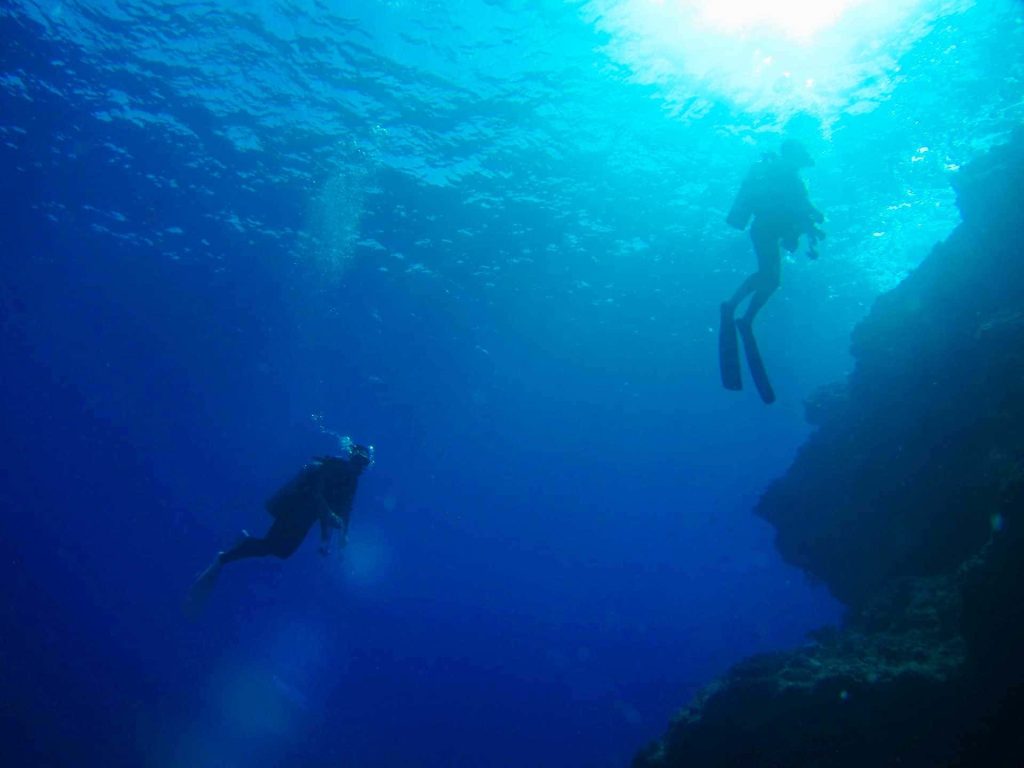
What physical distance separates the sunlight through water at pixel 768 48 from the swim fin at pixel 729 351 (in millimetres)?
7026

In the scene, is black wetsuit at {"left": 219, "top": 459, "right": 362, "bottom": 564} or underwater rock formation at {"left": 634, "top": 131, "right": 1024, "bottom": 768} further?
black wetsuit at {"left": 219, "top": 459, "right": 362, "bottom": 564}

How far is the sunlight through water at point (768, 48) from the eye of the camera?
11.9 meters

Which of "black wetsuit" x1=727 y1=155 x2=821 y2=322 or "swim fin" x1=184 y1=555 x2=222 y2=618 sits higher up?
"black wetsuit" x1=727 y1=155 x2=821 y2=322

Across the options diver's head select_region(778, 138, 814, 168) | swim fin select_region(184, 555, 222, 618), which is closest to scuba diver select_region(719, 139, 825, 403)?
diver's head select_region(778, 138, 814, 168)

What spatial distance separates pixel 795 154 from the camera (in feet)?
27.4

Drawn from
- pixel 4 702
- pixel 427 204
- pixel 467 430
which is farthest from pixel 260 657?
pixel 427 204

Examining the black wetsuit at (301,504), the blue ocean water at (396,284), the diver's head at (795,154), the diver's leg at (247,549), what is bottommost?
the diver's leg at (247,549)

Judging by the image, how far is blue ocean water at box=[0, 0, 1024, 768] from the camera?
13.4m

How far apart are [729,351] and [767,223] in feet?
6.27

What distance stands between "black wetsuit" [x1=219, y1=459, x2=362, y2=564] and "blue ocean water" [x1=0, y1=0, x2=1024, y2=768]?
9.43 m

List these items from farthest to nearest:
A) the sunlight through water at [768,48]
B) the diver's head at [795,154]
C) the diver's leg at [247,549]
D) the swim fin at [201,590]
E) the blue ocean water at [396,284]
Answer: the blue ocean water at [396,284] → the sunlight through water at [768,48] → the swim fin at [201,590] → the diver's leg at [247,549] → the diver's head at [795,154]

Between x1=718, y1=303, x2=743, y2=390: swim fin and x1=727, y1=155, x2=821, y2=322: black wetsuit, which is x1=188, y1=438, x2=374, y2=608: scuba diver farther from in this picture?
x1=727, y1=155, x2=821, y2=322: black wetsuit

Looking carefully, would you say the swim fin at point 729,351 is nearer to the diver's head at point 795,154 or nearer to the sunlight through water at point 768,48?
the diver's head at point 795,154

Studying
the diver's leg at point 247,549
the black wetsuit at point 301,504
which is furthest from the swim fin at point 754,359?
the diver's leg at point 247,549
